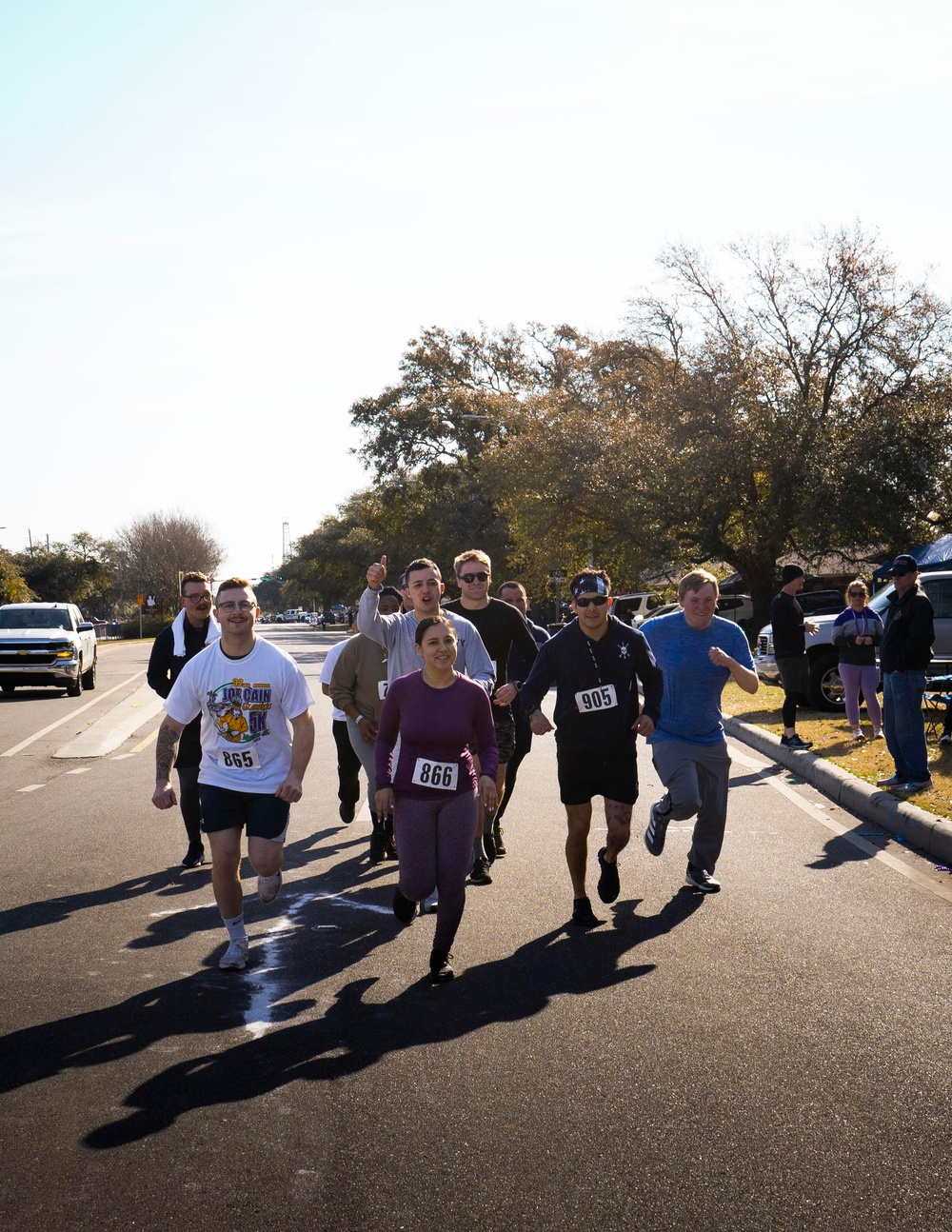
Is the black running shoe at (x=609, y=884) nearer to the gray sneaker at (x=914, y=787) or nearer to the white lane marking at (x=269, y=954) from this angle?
the white lane marking at (x=269, y=954)

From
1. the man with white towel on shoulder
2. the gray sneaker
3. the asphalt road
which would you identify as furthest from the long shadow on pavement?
the gray sneaker

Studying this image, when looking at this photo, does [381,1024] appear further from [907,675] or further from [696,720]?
[907,675]

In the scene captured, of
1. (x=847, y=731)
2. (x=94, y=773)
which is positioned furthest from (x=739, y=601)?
(x=94, y=773)

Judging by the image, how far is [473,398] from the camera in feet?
207

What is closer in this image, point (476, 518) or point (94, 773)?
point (94, 773)

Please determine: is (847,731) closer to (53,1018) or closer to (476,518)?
(53,1018)

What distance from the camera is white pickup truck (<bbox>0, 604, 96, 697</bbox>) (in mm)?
26688

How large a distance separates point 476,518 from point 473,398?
6232 mm

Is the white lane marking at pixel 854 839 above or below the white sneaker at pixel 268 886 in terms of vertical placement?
below

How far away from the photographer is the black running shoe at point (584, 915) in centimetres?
677

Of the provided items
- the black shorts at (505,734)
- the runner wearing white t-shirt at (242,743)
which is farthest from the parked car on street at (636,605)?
the runner wearing white t-shirt at (242,743)

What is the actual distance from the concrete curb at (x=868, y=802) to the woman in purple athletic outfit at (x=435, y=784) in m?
4.14

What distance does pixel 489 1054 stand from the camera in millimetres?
4789

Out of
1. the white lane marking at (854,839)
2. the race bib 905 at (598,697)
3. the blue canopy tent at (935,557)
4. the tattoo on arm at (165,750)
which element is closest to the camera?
the tattoo on arm at (165,750)
